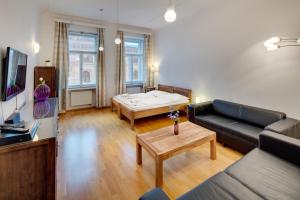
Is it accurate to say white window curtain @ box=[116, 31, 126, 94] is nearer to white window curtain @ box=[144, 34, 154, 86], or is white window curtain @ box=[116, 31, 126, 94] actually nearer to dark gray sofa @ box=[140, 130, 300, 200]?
white window curtain @ box=[144, 34, 154, 86]

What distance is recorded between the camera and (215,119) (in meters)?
3.28

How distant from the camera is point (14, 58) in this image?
6.09 ft

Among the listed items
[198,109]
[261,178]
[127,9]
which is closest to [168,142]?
[261,178]

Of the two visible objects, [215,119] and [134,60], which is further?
[134,60]

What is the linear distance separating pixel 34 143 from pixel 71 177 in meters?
1.04

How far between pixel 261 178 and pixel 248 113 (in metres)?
1.81

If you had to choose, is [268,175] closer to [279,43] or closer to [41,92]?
[279,43]

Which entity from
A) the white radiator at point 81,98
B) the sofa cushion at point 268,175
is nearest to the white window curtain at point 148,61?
the white radiator at point 81,98

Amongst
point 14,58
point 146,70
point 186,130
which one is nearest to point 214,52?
point 186,130

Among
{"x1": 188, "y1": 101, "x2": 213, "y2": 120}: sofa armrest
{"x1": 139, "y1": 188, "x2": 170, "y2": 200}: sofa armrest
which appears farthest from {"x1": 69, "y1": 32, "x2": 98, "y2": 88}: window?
{"x1": 139, "y1": 188, "x2": 170, "y2": 200}: sofa armrest

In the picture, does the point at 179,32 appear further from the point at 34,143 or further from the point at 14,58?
the point at 34,143

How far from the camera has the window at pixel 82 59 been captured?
16.6 ft

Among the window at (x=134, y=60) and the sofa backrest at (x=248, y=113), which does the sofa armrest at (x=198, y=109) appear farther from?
the window at (x=134, y=60)

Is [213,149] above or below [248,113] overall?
below
